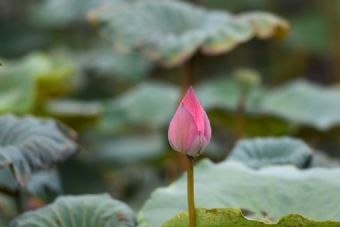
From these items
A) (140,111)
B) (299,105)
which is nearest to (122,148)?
(140,111)

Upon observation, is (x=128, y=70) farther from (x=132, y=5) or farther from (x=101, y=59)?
(x=132, y=5)

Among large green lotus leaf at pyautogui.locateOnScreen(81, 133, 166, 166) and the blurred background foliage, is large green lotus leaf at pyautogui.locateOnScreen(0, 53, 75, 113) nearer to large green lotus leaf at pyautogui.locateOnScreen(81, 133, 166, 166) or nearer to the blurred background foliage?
the blurred background foliage

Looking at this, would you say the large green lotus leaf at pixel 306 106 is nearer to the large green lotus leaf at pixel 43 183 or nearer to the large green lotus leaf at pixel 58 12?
the large green lotus leaf at pixel 43 183

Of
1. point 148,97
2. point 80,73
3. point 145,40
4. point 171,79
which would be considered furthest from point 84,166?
point 171,79

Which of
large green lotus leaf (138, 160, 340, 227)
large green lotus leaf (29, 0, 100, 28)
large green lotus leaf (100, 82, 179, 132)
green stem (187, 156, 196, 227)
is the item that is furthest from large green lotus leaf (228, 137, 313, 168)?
large green lotus leaf (29, 0, 100, 28)

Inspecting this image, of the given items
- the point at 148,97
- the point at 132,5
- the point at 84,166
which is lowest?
the point at 84,166

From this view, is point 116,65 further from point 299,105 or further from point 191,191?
point 191,191
